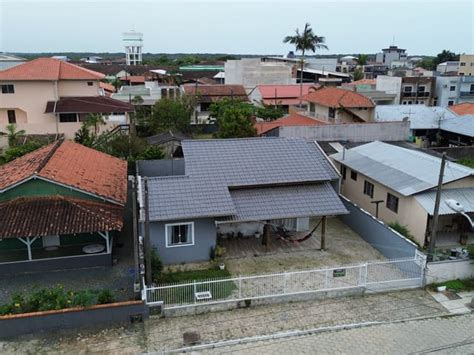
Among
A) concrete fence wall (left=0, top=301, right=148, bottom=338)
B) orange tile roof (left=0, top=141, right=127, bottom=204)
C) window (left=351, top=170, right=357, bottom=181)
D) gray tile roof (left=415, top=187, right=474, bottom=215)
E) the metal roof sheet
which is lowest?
concrete fence wall (left=0, top=301, right=148, bottom=338)

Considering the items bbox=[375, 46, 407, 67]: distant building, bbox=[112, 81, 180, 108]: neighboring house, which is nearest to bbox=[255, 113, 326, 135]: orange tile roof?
bbox=[112, 81, 180, 108]: neighboring house

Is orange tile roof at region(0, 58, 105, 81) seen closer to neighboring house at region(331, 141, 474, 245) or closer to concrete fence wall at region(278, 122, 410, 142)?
concrete fence wall at region(278, 122, 410, 142)

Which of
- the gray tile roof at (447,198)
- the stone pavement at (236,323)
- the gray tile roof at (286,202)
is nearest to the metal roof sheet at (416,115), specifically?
the gray tile roof at (447,198)

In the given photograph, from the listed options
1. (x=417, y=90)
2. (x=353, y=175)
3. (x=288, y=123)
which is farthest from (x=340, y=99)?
(x=417, y=90)

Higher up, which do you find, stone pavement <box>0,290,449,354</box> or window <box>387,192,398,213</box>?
window <box>387,192,398,213</box>

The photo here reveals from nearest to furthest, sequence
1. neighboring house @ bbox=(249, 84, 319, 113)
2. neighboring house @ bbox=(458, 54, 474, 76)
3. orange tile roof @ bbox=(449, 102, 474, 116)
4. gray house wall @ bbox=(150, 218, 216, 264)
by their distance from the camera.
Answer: gray house wall @ bbox=(150, 218, 216, 264) < orange tile roof @ bbox=(449, 102, 474, 116) < neighboring house @ bbox=(249, 84, 319, 113) < neighboring house @ bbox=(458, 54, 474, 76)

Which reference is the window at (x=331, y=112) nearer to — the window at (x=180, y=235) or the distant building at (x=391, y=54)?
the window at (x=180, y=235)

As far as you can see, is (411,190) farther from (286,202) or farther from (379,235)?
(286,202)
